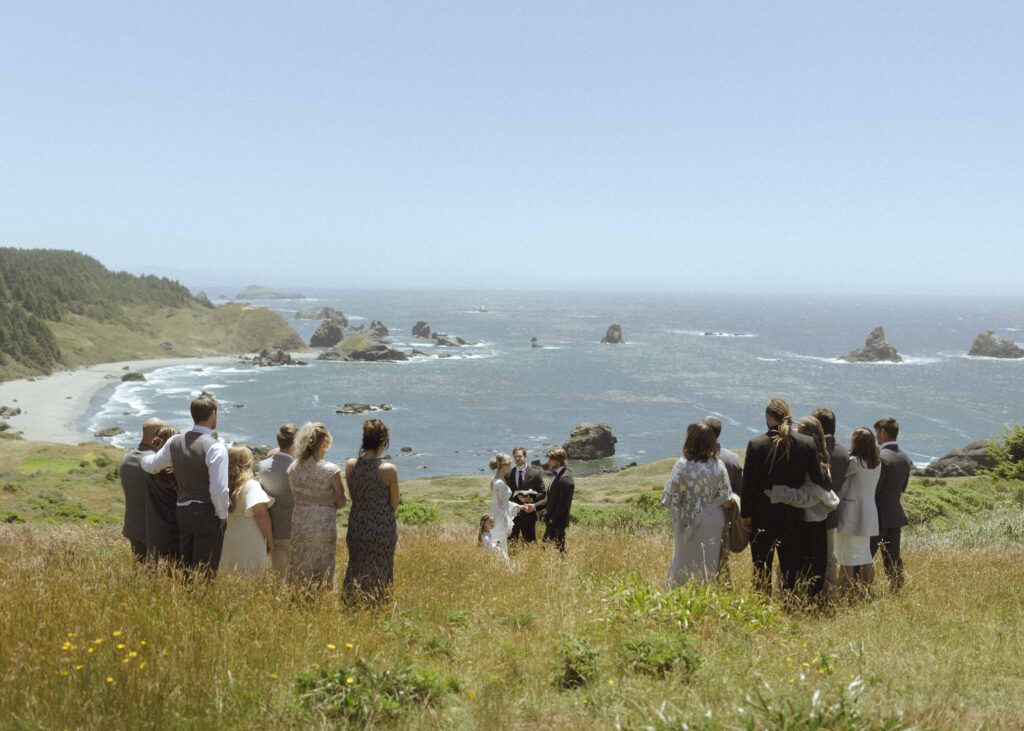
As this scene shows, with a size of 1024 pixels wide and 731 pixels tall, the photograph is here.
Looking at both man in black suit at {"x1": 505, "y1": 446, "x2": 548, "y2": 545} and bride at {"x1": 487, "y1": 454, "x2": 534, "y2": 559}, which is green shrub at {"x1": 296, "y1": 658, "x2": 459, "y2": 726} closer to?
bride at {"x1": 487, "y1": 454, "x2": 534, "y2": 559}

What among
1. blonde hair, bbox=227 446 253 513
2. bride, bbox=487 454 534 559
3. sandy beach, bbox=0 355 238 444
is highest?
blonde hair, bbox=227 446 253 513

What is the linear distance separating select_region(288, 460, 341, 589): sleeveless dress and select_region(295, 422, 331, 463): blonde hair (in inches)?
2.8

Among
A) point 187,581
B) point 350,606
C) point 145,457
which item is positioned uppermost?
point 145,457

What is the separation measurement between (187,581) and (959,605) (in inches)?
275

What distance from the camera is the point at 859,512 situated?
7.75 m

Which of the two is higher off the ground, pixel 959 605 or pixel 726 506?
pixel 726 506

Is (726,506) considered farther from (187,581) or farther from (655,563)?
(187,581)

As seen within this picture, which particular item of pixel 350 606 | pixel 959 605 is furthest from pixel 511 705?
pixel 959 605

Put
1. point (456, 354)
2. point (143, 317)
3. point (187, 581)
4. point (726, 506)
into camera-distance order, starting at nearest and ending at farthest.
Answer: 1. point (187, 581)
2. point (726, 506)
3. point (456, 354)
4. point (143, 317)

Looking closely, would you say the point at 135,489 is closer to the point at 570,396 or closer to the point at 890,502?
the point at 890,502

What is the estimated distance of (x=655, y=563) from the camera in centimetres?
931

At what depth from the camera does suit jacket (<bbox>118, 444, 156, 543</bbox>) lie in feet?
24.9

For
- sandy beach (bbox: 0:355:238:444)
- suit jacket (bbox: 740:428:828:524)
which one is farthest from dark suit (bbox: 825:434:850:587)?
sandy beach (bbox: 0:355:238:444)

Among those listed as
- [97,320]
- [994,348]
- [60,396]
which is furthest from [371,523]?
[994,348]
